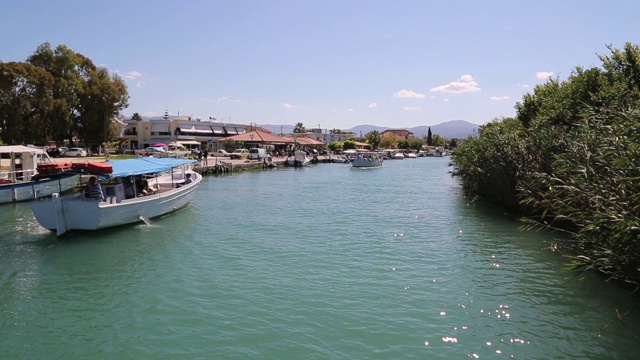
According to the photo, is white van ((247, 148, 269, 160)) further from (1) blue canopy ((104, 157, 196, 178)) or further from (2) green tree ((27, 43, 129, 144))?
(1) blue canopy ((104, 157, 196, 178))

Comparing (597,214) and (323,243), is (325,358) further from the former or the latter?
(323,243)

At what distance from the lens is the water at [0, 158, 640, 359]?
9297mm

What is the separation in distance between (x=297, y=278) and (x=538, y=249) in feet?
31.0

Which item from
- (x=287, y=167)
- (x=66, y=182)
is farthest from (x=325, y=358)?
(x=287, y=167)

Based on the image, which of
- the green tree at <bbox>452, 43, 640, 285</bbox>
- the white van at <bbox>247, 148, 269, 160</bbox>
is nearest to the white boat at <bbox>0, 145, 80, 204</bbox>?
the green tree at <bbox>452, 43, 640, 285</bbox>

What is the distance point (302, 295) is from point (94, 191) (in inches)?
441

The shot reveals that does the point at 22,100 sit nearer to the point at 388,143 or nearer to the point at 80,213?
the point at 80,213

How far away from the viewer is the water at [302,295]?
9.30 metres

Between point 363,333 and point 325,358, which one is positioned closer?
point 325,358

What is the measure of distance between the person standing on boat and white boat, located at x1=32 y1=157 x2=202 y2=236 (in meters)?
0.23

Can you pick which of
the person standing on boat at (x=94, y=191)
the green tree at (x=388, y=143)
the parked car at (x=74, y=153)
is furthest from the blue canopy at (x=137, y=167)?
the green tree at (x=388, y=143)

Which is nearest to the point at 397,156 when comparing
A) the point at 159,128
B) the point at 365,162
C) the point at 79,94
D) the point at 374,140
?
the point at 374,140

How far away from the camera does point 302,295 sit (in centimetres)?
1204

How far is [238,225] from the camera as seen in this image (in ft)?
71.6
